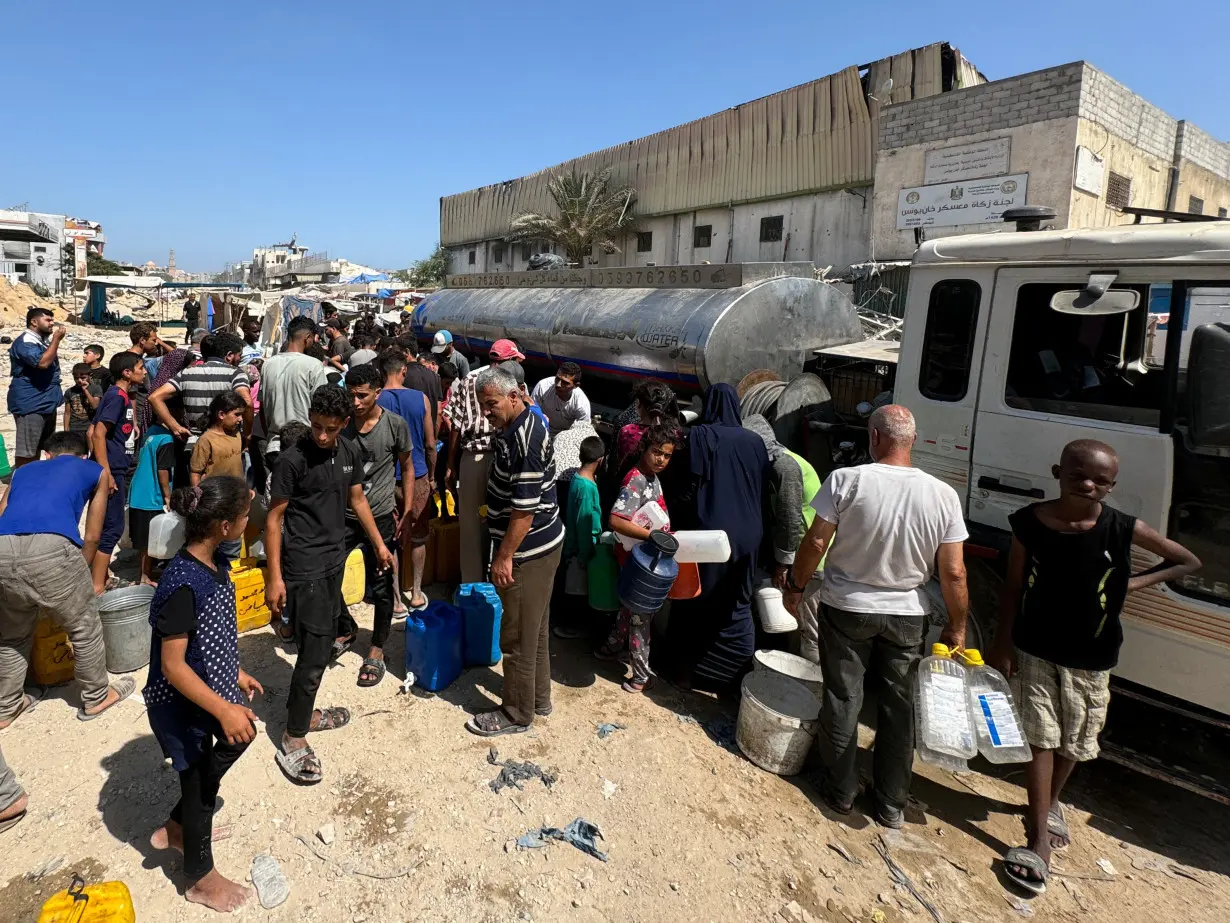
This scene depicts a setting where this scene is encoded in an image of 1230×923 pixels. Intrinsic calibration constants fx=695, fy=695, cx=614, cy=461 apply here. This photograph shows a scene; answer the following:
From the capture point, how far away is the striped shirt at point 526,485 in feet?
11.1

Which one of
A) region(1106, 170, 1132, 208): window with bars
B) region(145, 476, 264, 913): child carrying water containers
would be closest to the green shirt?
region(145, 476, 264, 913): child carrying water containers

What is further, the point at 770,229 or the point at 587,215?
the point at 587,215

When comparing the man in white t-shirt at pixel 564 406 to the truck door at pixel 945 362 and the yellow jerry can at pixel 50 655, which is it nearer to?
the truck door at pixel 945 362

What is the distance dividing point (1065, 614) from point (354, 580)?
4.47m

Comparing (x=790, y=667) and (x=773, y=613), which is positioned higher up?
(x=773, y=613)

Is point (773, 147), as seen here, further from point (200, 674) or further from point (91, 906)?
point (91, 906)

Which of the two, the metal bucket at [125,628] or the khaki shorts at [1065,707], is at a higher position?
the khaki shorts at [1065,707]

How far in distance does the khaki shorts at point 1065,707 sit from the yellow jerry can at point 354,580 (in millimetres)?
4259

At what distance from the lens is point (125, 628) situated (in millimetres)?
4188

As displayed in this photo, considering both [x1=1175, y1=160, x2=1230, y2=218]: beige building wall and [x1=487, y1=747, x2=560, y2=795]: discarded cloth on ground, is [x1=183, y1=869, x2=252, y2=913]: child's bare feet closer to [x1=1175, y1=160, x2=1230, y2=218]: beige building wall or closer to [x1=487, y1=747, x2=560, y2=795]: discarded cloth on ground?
[x1=487, y1=747, x2=560, y2=795]: discarded cloth on ground

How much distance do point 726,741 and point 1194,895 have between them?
206cm

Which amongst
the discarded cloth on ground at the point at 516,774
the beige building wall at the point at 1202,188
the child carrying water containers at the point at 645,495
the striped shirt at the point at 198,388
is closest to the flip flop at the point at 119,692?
the striped shirt at the point at 198,388

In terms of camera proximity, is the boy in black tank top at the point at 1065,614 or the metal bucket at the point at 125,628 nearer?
the boy in black tank top at the point at 1065,614

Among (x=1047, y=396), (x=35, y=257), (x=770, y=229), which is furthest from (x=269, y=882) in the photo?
(x=35, y=257)
